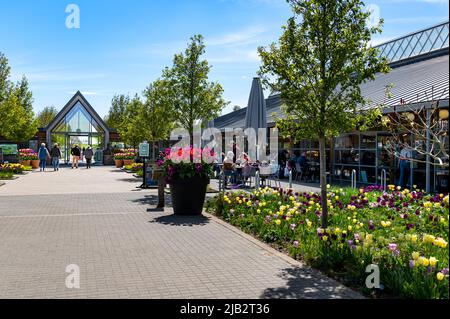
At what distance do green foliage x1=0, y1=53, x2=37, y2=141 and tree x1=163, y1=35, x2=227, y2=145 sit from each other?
9.29 metres

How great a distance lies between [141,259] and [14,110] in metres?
19.9

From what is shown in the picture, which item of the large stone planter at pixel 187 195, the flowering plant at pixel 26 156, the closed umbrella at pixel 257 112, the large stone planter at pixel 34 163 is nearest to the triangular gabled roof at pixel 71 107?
the flowering plant at pixel 26 156

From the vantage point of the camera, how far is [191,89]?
16.0 metres

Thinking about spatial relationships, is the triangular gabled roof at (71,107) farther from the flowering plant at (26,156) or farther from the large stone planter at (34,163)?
the large stone planter at (34,163)

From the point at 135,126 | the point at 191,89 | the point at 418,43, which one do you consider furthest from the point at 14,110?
the point at 418,43

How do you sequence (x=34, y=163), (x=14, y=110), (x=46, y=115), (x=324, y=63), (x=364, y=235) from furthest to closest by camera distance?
(x=46, y=115)
(x=34, y=163)
(x=14, y=110)
(x=324, y=63)
(x=364, y=235)

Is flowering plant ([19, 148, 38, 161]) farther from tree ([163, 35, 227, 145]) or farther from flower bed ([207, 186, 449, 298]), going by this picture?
flower bed ([207, 186, 449, 298])

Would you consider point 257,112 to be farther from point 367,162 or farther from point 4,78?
point 4,78

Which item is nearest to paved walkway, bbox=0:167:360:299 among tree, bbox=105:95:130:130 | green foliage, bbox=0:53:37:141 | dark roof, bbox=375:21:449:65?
green foliage, bbox=0:53:37:141

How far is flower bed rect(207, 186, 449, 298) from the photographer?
4.69m

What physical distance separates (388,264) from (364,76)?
3.14 meters

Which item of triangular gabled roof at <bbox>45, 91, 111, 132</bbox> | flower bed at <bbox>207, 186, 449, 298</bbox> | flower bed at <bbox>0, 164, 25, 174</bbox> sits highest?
triangular gabled roof at <bbox>45, 91, 111, 132</bbox>

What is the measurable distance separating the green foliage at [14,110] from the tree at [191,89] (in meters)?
9.29

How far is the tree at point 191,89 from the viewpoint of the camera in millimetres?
15984
